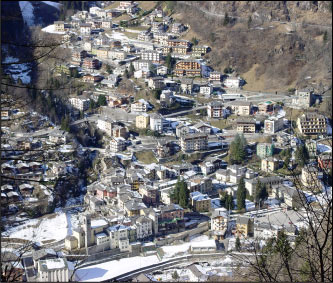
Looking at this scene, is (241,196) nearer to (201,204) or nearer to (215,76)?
(201,204)

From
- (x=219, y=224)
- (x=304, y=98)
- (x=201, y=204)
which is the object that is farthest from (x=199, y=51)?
(x=219, y=224)

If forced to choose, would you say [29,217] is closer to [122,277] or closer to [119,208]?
[119,208]

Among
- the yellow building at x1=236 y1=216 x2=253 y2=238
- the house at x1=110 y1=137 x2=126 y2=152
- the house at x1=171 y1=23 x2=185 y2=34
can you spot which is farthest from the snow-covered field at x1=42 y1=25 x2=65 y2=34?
the yellow building at x1=236 y1=216 x2=253 y2=238

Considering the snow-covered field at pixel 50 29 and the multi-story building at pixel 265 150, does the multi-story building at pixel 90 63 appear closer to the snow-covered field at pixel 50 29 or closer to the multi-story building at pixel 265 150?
the snow-covered field at pixel 50 29

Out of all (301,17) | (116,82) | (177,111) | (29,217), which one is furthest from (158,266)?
(301,17)

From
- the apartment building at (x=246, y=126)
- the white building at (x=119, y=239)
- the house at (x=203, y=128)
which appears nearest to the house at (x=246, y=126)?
the apartment building at (x=246, y=126)
